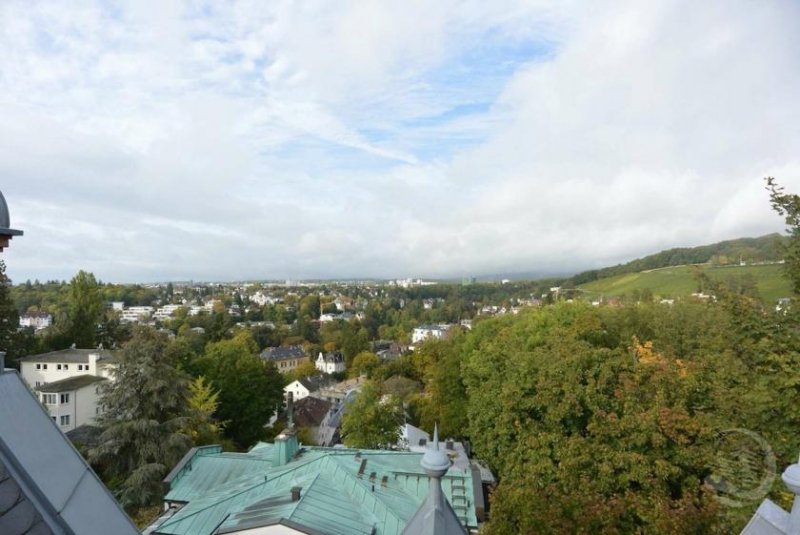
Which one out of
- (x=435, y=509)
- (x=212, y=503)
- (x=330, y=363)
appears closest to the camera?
(x=435, y=509)

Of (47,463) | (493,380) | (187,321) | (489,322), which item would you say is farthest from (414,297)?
(47,463)

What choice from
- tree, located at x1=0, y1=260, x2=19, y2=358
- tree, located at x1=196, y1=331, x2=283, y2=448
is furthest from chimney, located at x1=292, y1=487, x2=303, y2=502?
tree, located at x1=0, y1=260, x2=19, y2=358

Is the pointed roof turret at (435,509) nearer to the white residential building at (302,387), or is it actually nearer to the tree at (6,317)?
the tree at (6,317)

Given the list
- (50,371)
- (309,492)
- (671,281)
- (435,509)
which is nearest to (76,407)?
(50,371)

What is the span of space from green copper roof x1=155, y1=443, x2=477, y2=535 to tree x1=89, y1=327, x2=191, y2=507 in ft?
8.18

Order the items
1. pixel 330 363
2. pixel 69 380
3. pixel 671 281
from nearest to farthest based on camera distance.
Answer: pixel 69 380, pixel 671 281, pixel 330 363

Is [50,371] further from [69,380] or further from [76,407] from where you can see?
[76,407]

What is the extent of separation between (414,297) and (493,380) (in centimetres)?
15740

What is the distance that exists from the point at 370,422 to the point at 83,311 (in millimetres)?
31170

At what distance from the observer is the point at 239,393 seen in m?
27.6

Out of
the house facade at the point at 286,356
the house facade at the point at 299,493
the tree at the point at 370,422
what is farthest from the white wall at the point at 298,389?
the house facade at the point at 299,493

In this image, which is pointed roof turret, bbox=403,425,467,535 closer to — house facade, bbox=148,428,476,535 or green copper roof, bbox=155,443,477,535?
house facade, bbox=148,428,476,535

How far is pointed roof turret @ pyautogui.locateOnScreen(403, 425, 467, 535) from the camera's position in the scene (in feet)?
7.18
